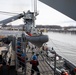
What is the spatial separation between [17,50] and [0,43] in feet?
38.4

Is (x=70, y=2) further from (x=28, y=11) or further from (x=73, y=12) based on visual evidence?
(x=28, y=11)

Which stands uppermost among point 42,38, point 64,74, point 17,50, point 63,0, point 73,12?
point 63,0

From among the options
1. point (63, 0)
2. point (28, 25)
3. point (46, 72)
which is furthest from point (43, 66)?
point (28, 25)

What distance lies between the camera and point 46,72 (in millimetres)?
8164

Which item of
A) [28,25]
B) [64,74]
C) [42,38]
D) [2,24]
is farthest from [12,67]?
[2,24]

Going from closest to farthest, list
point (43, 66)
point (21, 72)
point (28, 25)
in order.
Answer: point (21, 72), point (43, 66), point (28, 25)

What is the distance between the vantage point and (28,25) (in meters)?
29.1

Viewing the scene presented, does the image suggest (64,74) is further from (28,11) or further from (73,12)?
(28,11)

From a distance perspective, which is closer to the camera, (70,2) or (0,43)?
(70,2)

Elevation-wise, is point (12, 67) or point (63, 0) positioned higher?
point (63, 0)

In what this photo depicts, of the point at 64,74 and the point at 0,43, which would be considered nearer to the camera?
the point at 64,74

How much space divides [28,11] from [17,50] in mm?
24279

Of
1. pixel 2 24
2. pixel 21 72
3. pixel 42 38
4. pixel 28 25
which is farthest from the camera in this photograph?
pixel 2 24

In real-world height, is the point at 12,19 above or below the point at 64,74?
above
